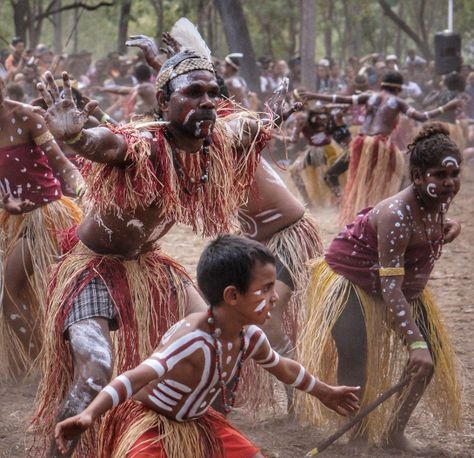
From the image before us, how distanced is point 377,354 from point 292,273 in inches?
24.9

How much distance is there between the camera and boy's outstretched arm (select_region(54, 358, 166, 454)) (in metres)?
2.82

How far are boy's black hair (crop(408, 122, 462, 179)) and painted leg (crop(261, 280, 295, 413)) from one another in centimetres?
104

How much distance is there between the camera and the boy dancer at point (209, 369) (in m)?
3.18

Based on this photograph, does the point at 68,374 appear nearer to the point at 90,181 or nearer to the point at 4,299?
the point at 90,181

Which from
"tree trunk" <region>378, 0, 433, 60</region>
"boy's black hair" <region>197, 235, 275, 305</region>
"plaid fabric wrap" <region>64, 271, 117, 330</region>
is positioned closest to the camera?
"boy's black hair" <region>197, 235, 275, 305</region>

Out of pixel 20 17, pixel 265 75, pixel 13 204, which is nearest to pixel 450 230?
pixel 13 204

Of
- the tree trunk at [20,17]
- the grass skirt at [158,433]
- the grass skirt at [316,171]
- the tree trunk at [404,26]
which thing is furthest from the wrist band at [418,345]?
the tree trunk at [20,17]

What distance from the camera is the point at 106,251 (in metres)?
3.96

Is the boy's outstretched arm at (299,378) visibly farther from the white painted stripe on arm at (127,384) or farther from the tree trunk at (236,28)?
the tree trunk at (236,28)

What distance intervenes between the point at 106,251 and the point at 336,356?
1.31m

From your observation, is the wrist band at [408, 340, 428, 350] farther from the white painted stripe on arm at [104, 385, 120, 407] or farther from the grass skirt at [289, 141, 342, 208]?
the grass skirt at [289, 141, 342, 208]

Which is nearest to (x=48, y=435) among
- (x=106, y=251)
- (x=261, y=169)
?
(x=106, y=251)

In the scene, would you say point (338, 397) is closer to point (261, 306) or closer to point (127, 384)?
point (261, 306)

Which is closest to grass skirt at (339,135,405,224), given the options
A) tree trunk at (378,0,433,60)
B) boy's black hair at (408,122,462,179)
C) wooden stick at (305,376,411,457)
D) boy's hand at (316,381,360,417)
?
boy's black hair at (408,122,462,179)
